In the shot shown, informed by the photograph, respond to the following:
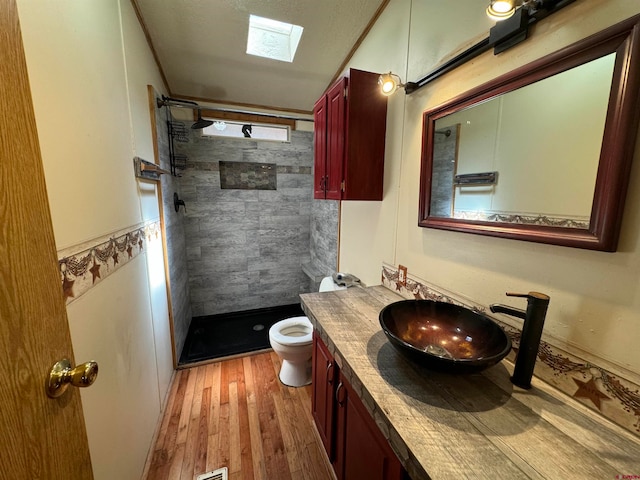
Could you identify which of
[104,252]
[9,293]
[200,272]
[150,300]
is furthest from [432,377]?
[200,272]

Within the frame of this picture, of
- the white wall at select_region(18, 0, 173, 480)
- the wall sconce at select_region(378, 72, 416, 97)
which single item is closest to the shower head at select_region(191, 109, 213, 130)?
the white wall at select_region(18, 0, 173, 480)

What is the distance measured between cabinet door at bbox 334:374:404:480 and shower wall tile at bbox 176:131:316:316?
→ 2.22m

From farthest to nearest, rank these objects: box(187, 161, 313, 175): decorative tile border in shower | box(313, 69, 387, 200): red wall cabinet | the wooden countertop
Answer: box(187, 161, 313, 175): decorative tile border in shower
box(313, 69, 387, 200): red wall cabinet
the wooden countertop

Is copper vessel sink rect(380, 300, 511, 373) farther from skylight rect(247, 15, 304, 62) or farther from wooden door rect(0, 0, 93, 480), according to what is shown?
skylight rect(247, 15, 304, 62)

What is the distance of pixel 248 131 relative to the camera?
279 cm

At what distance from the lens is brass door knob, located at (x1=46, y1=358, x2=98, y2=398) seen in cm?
53

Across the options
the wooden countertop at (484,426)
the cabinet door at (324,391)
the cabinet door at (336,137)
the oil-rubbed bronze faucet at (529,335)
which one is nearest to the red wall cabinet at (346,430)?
the cabinet door at (324,391)

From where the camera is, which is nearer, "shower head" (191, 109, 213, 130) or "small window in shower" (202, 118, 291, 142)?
"shower head" (191, 109, 213, 130)

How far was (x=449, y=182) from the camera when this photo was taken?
3.77 feet

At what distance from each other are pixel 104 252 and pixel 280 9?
1692mm

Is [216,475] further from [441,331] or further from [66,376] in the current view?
[441,331]

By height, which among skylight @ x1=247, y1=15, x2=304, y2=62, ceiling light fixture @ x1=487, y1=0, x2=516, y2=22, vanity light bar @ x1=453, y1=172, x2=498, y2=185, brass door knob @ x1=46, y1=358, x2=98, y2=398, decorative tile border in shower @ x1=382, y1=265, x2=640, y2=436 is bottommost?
decorative tile border in shower @ x1=382, y1=265, x2=640, y2=436

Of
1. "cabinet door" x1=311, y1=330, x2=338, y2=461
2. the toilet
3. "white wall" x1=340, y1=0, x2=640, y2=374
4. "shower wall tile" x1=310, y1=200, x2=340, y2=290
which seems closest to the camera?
"white wall" x1=340, y1=0, x2=640, y2=374

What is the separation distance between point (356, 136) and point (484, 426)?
142cm
